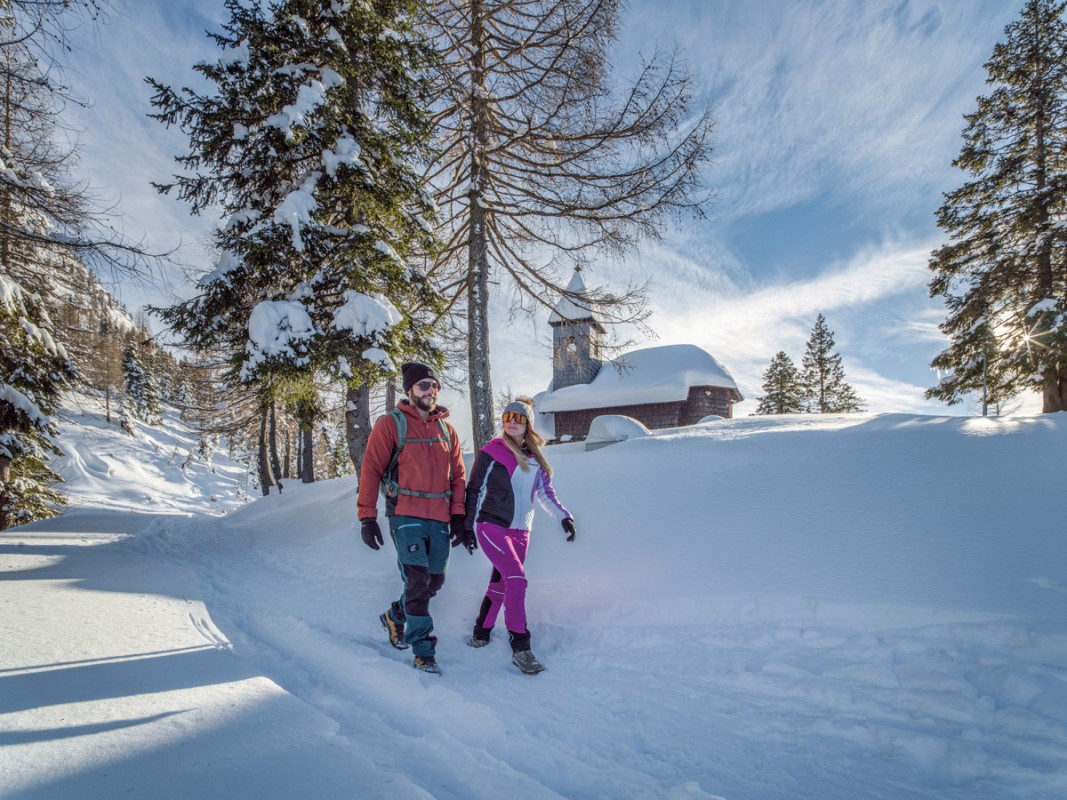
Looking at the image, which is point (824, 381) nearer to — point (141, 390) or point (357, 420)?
point (357, 420)

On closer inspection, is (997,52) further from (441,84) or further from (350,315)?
(350,315)

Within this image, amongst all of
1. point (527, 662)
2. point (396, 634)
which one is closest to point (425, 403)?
point (396, 634)

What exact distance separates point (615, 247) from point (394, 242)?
13.0 feet

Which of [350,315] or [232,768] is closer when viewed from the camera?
[232,768]

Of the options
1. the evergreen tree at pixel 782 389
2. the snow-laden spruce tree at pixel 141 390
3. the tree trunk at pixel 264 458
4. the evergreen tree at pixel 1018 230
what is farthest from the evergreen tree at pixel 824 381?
the snow-laden spruce tree at pixel 141 390

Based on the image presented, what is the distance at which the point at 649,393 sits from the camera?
22.2m

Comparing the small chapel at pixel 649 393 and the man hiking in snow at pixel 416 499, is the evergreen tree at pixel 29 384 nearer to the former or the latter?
the man hiking in snow at pixel 416 499

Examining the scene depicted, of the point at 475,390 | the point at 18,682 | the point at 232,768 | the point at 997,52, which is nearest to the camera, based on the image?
the point at 232,768

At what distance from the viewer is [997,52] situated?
14031mm

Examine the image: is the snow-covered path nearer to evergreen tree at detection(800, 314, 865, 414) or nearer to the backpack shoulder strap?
the backpack shoulder strap

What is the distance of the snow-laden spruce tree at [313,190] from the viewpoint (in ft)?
24.4

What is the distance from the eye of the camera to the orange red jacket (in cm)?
347

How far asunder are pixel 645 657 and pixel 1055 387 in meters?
16.1

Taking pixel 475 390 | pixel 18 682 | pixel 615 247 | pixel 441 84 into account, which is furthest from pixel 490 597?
pixel 441 84
